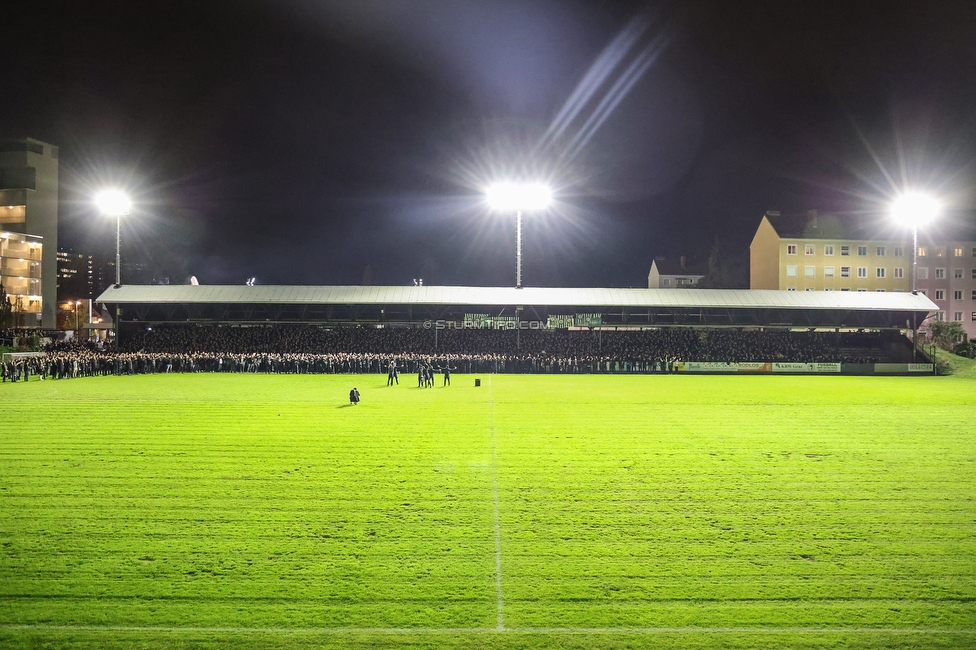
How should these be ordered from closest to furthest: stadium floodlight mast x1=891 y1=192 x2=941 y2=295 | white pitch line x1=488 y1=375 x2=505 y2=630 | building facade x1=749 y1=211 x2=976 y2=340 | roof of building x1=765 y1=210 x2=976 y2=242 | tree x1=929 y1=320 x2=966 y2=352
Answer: white pitch line x1=488 y1=375 x2=505 y2=630
stadium floodlight mast x1=891 y1=192 x2=941 y2=295
tree x1=929 y1=320 x2=966 y2=352
building facade x1=749 y1=211 x2=976 y2=340
roof of building x1=765 y1=210 x2=976 y2=242

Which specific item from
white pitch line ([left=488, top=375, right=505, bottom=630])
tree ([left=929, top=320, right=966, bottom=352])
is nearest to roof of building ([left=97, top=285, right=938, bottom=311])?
tree ([left=929, top=320, right=966, bottom=352])

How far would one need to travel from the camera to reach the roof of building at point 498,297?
49.2 metres

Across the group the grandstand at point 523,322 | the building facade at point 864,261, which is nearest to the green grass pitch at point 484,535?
the grandstand at point 523,322

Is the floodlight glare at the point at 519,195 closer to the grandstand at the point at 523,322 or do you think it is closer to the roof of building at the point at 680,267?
the grandstand at the point at 523,322

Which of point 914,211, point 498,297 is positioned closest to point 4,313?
point 498,297

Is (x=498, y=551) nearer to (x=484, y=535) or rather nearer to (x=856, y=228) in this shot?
(x=484, y=535)

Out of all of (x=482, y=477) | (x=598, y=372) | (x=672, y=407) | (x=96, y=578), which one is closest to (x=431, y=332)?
(x=598, y=372)

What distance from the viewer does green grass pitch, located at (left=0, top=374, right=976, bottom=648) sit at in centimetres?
620

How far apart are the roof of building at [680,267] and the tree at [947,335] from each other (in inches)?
1407

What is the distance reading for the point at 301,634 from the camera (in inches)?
236

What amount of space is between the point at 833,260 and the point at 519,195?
40.6 metres

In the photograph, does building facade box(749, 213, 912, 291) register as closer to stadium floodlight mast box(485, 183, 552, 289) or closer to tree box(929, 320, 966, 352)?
tree box(929, 320, 966, 352)

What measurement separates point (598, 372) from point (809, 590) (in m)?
38.6

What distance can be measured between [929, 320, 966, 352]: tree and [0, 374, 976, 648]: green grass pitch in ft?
163
